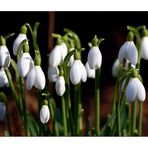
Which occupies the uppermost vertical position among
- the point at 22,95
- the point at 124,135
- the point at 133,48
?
the point at 133,48

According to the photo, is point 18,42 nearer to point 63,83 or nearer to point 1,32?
point 63,83

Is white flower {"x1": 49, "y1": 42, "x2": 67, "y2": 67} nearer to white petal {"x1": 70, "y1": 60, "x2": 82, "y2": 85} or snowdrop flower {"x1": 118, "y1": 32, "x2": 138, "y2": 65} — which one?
white petal {"x1": 70, "y1": 60, "x2": 82, "y2": 85}

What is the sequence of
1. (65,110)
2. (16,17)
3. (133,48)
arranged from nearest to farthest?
1. (133,48)
2. (65,110)
3. (16,17)

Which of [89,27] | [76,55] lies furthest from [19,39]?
[89,27]

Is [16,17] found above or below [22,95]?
above

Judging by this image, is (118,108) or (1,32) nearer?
(118,108)

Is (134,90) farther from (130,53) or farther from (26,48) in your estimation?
(26,48)

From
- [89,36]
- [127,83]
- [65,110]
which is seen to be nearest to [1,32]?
[89,36]
